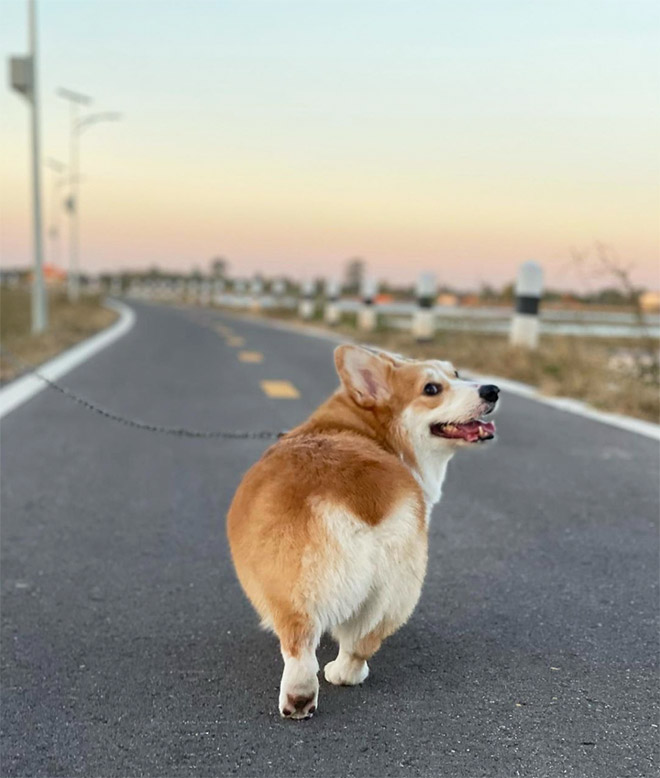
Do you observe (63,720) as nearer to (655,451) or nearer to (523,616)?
(523,616)

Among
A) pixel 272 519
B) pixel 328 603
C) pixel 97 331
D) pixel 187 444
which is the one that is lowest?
pixel 97 331

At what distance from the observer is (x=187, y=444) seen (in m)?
6.23

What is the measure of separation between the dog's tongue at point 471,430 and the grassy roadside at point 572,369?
5.20m

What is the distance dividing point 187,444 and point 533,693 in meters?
4.16

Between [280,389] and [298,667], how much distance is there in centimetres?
700

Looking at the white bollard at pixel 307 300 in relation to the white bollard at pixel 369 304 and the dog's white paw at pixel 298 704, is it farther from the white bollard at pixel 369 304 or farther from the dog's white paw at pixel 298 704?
the dog's white paw at pixel 298 704

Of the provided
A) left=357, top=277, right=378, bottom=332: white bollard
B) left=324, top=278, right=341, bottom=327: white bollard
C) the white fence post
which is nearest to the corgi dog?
left=357, top=277, right=378, bottom=332: white bollard

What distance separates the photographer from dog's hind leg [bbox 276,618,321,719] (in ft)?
7.23

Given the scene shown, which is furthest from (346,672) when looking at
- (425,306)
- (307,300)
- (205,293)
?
(205,293)

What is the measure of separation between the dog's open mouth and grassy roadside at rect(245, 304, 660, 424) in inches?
205

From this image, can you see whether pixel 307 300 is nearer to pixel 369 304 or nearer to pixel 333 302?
pixel 333 302

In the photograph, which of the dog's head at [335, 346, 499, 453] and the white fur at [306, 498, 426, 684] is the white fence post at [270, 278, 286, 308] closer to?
the dog's head at [335, 346, 499, 453]

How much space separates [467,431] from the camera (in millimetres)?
2672

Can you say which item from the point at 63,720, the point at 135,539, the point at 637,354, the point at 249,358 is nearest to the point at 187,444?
the point at 135,539
